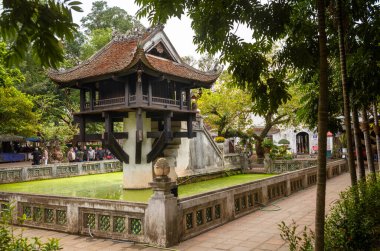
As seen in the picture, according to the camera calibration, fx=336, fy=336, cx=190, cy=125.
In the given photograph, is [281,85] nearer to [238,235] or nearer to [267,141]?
Result: [238,235]

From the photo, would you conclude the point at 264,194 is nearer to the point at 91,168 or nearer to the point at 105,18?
the point at 91,168

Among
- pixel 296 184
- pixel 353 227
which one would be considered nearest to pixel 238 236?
pixel 353 227

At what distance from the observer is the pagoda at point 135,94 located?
14.7 meters

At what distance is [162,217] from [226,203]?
7.69 ft

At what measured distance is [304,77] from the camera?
7.80m

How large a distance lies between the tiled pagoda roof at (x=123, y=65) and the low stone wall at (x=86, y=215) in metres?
7.24

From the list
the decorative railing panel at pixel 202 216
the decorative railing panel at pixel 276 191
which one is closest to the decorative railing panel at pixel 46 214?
the decorative railing panel at pixel 202 216

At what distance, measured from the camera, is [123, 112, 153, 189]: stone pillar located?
616 inches

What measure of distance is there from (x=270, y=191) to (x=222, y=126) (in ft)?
52.4

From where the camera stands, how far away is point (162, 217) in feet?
20.5

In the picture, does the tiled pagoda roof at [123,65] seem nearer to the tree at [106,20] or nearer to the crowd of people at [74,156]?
the crowd of people at [74,156]

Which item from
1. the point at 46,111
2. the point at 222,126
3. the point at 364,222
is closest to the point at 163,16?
the point at 364,222

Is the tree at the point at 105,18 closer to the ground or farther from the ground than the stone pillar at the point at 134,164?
farther from the ground

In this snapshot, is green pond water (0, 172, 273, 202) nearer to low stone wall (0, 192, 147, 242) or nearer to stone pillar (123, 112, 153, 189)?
stone pillar (123, 112, 153, 189)
